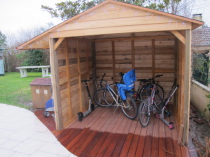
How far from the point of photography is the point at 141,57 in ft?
16.6

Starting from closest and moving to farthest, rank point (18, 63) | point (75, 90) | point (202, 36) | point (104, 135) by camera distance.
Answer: point (104, 135), point (75, 90), point (202, 36), point (18, 63)

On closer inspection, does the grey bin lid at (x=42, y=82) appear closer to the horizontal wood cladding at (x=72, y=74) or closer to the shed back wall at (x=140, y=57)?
the horizontal wood cladding at (x=72, y=74)

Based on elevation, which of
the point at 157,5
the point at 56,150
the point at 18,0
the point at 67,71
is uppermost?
the point at 18,0

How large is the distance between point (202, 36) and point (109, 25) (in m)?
5.45

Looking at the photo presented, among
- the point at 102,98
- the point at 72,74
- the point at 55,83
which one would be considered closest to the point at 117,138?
the point at 55,83

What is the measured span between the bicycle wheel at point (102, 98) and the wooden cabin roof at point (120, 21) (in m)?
Result: 2.07

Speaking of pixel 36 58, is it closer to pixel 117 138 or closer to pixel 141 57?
pixel 141 57

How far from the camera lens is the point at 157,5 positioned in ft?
28.9

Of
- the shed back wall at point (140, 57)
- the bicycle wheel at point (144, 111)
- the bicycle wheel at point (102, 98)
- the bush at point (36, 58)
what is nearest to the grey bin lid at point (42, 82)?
the bicycle wheel at point (102, 98)

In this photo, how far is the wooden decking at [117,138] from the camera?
9.25ft

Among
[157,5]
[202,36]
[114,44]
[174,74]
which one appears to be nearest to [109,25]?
[114,44]

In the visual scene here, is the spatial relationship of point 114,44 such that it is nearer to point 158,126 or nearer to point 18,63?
point 158,126

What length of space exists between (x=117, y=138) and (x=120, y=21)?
2.08 m

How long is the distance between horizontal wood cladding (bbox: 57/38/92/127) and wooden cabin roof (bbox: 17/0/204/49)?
0.63m
